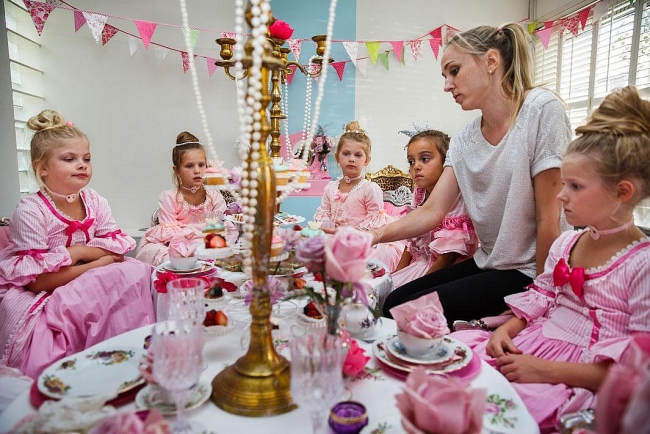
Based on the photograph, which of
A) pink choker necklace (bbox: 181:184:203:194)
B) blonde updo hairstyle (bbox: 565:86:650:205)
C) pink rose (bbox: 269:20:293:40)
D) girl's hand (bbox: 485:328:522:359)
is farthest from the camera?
pink choker necklace (bbox: 181:184:203:194)

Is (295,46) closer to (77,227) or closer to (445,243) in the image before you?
(445,243)

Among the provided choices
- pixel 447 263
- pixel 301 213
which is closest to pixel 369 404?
pixel 447 263

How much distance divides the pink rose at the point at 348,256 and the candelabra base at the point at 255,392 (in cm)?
28

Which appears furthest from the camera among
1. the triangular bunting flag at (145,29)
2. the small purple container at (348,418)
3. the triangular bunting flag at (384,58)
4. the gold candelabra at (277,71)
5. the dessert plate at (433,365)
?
the triangular bunting flag at (384,58)

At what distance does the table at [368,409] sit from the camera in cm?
86

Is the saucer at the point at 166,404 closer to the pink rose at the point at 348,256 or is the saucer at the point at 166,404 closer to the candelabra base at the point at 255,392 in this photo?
the candelabra base at the point at 255,392

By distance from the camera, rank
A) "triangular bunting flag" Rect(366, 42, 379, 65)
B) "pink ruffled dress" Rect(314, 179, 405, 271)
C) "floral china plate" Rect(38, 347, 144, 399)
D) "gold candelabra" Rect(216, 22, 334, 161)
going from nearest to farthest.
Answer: "floral china plate" Rect(38, 347, 144, 399) → "gold candelabra" Rect(216, 22, 334, 161) → "pink ruffled dress" Rect(314, 179, 405, 271) → "triangular bunting flag" Rect(366, 42, 379, 65)

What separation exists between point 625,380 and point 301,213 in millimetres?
4213

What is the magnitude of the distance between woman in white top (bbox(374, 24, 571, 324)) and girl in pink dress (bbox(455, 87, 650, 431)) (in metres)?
0.37

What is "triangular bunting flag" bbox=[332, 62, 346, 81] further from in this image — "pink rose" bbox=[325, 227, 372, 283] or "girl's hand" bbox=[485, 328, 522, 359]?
"pink rose" bbox=[325, 227, 372, 283]

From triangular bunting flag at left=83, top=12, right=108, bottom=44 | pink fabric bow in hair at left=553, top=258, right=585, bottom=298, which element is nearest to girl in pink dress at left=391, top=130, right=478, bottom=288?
pink fabric bow in hair at left=553, top=258, right=585, bottom=298

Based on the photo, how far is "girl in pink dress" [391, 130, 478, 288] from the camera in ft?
7.94

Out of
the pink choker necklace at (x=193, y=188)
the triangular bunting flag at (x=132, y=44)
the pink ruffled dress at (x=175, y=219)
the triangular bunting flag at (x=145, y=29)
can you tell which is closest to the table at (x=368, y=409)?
the pink ruffled dress at (x=175, y=219)

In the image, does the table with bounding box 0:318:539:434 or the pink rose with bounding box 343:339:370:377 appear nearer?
the table with bounding box 0:318:539:434
